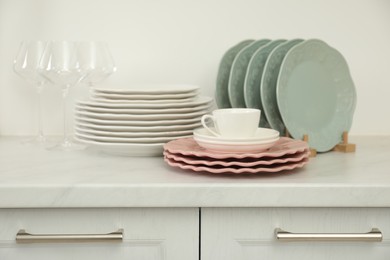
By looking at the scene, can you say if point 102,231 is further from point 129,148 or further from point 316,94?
point 316,94

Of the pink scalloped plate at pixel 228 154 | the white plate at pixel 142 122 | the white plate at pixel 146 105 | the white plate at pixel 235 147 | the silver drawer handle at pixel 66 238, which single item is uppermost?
the white plate at pixel 146 105

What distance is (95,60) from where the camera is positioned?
146 cm

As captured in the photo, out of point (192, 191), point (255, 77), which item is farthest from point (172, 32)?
point (192, 191)

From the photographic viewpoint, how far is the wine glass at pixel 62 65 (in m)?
1.41

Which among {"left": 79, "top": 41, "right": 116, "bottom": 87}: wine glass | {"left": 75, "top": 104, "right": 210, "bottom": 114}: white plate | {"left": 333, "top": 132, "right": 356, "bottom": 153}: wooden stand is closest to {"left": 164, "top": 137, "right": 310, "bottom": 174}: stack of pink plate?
{"left": 75, "top": 104, "right": 210, "bottom": 114}: white plate

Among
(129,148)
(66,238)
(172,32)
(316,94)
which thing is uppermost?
(172,32)

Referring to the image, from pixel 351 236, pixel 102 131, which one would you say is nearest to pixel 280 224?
pixel 351 236

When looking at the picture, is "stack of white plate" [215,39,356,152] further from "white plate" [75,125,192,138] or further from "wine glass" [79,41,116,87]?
"wine glass" [79,41,116,87]

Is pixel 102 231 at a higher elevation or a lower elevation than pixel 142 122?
lower

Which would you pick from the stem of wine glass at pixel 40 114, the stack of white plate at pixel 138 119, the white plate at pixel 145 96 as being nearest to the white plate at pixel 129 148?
the stack of white plate at pixel 138 119

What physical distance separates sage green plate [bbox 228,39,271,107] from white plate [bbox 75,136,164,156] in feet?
0.79

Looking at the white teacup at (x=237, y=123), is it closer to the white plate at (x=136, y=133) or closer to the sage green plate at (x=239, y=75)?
the white plate at (x=136, y=133)

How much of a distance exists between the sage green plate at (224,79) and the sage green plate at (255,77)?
0.37ft

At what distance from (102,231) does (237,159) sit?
28 cm
